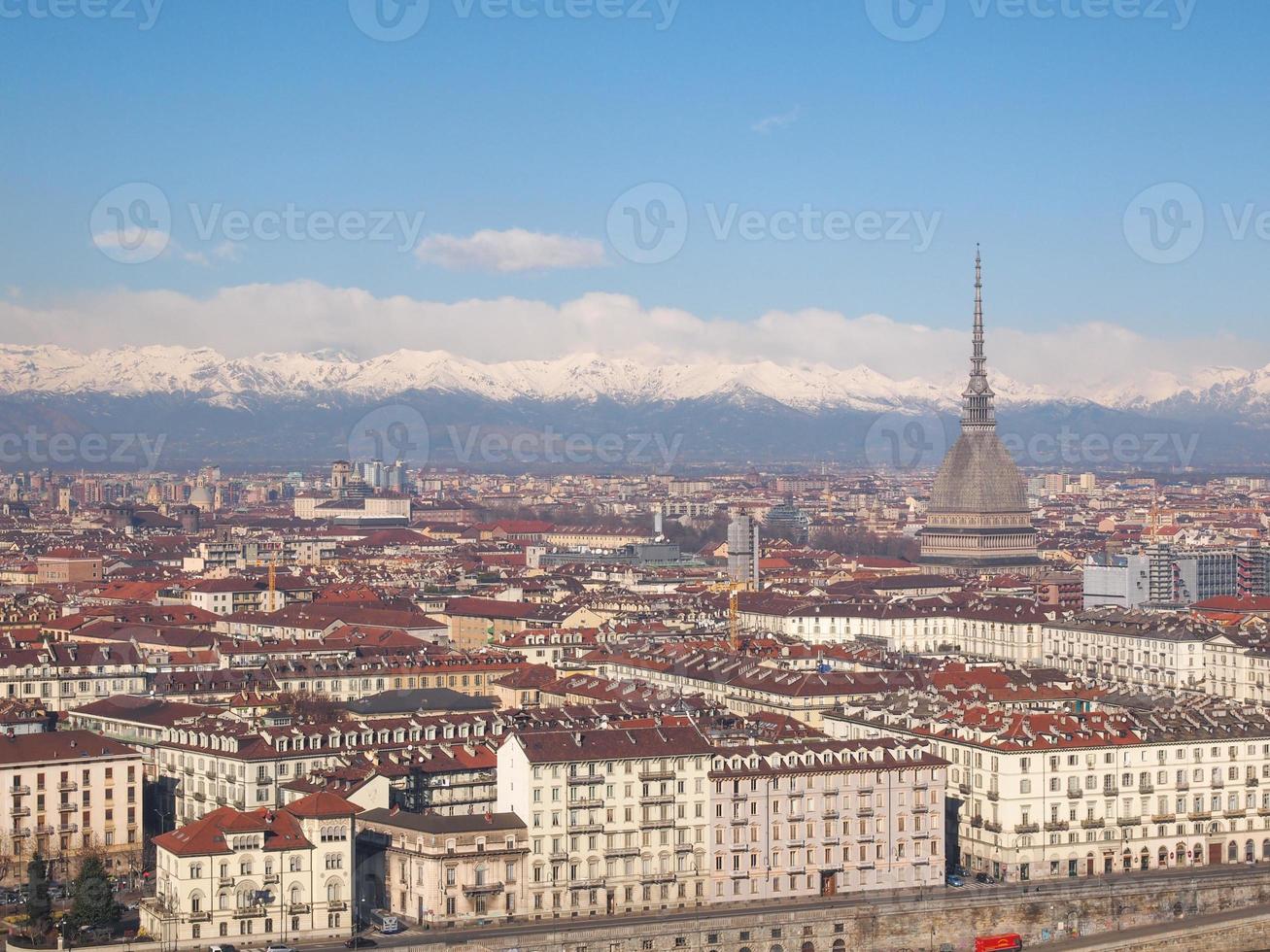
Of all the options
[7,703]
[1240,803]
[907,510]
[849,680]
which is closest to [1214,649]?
[849,680]

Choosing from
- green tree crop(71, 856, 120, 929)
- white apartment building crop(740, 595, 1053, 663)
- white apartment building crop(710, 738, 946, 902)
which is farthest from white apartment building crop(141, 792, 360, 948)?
white apartment building crop(740, 595, 1053, 663)

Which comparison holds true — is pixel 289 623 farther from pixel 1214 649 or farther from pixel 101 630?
pixel 1214 649

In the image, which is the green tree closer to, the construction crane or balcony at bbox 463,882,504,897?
balcony at bbox 463,882,504,897

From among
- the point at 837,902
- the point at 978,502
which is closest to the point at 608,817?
the point at 837,902

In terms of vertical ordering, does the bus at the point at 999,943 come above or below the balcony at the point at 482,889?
below

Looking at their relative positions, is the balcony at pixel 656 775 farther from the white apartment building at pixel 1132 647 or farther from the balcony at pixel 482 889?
the white apartment building at pixel 1132 647

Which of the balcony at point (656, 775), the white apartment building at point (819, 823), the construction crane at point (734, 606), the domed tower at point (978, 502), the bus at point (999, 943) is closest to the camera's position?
the bus at point (999, 943)

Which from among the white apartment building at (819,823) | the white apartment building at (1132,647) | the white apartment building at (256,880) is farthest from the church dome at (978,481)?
the white apartment building at (256,880)
